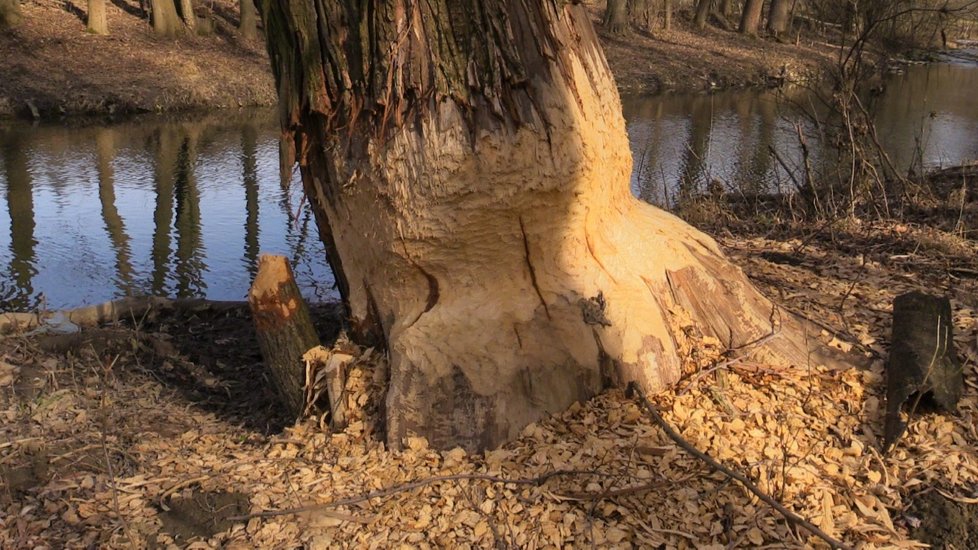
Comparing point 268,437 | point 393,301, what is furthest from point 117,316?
point 393,301

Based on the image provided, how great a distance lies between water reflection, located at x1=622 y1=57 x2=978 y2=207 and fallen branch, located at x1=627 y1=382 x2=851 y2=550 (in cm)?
483

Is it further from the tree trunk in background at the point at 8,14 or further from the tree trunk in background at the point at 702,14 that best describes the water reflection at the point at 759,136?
the tree trunk in background at the point at 8,14

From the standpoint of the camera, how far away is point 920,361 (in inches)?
136

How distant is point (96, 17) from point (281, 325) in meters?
19.9

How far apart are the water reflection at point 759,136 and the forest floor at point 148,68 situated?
4.47 ft

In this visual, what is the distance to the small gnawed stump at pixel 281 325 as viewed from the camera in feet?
12.5

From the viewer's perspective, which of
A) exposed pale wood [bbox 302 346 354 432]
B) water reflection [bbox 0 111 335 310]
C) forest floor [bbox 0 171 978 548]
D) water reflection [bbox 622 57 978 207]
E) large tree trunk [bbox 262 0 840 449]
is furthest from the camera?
water reflection [bbox 622 57 978 207]

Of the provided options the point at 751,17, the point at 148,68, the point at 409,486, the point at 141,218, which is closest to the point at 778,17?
the point at 751,17

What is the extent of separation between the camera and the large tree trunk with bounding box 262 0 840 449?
3279 mm

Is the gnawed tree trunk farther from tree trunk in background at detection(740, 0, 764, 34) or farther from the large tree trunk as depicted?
the large tree trunk

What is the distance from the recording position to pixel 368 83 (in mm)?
3309

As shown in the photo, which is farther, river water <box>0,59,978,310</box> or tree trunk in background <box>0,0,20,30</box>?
tree trunk in background <box>0,0,20,30</box>

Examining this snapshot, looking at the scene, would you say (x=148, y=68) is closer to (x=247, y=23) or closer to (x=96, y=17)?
(x=96, y=17)

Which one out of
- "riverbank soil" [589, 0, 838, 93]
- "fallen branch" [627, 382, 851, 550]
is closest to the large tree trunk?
"fallen branch" [627, 382, 851, 550]
